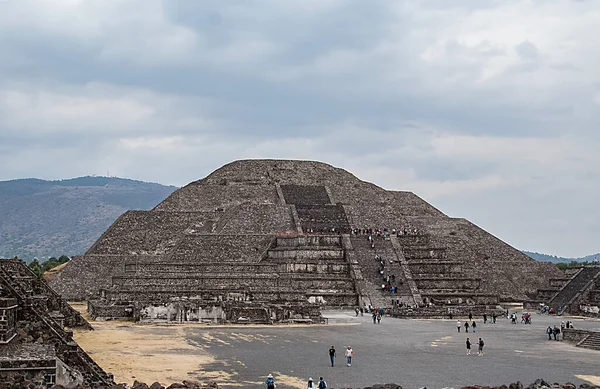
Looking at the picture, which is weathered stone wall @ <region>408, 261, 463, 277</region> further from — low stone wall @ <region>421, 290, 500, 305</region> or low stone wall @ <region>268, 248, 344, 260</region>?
low stone wall @ <region>268, 248, 344, 260</region>

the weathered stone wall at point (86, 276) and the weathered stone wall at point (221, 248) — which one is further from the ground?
the weathered stone wall at point (221, 248)

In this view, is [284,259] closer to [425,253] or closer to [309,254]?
[309,254]

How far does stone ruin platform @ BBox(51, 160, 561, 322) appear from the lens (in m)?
39.2

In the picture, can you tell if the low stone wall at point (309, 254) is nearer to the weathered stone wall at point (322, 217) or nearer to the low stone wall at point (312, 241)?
the low stone wall at point (312, 241)

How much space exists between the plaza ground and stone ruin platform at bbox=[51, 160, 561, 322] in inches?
181

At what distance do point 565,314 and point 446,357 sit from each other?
70.1 ft

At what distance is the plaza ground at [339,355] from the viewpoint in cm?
1995

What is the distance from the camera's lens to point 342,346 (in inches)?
1070

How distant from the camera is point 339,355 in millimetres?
24703

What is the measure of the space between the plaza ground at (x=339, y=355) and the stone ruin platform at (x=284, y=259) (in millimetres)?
4609

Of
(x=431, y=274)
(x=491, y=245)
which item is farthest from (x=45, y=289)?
(x=491, y=245)

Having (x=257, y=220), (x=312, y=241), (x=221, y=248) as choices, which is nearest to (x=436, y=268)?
(x=312, y=241)

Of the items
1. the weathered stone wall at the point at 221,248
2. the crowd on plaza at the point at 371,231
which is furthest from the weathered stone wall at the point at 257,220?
the weathered stone wall at the point at 221,248

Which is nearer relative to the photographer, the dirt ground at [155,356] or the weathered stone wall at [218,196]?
the dirt ground at [155,356]
